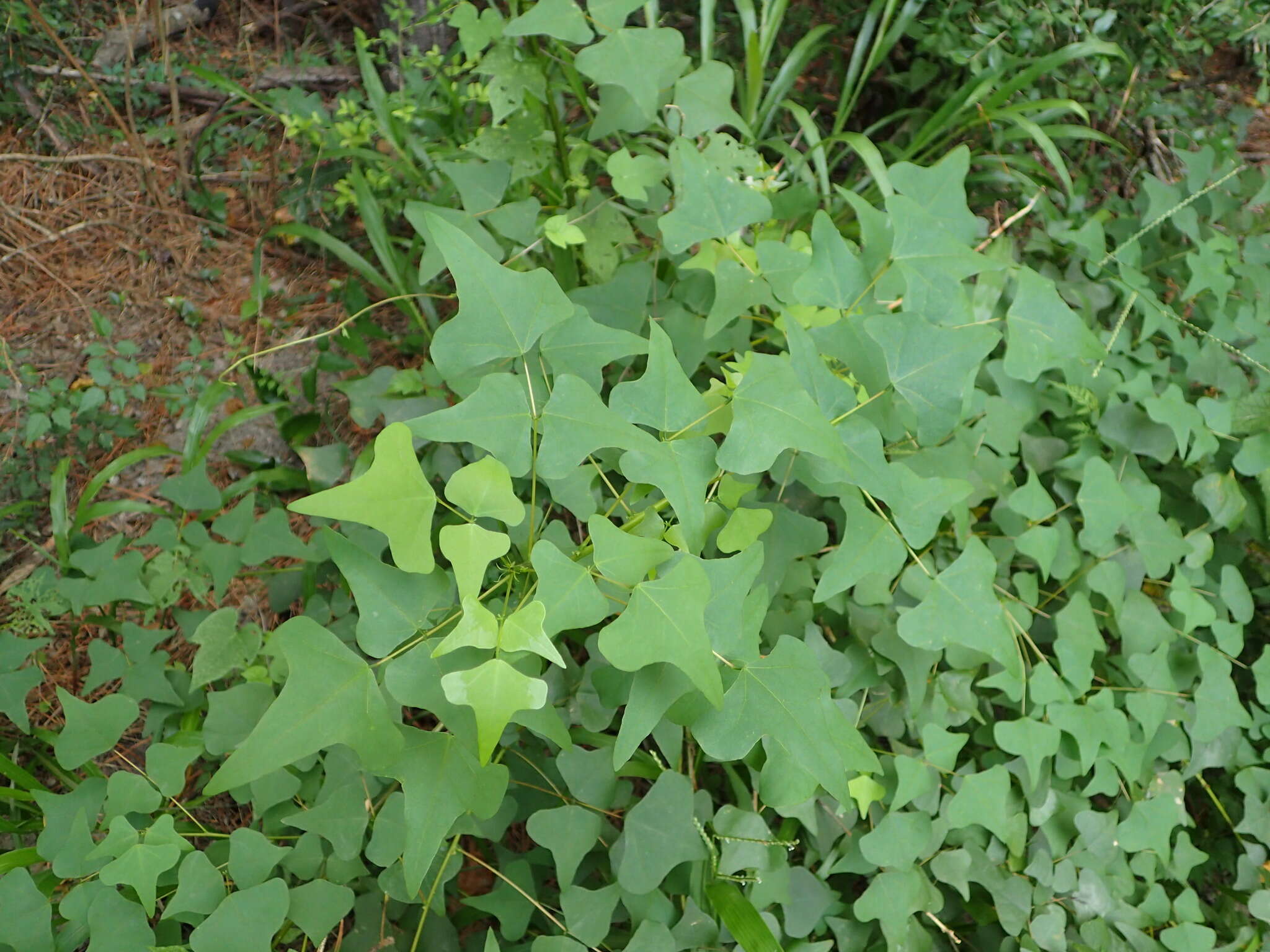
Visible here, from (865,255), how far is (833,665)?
731 mm

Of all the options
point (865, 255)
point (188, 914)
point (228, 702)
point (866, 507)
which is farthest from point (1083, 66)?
point (188, 914)

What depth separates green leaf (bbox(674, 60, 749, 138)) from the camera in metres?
1.51

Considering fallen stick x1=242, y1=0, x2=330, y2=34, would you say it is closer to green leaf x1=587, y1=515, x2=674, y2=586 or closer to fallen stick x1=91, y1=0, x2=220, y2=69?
fallen stick x1=91, y1=0, x2=220, y2=69

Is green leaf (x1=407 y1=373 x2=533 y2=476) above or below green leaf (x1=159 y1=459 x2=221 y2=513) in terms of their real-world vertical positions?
above

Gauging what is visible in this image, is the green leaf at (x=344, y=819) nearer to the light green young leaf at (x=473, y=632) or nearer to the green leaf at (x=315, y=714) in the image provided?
the green leaf at (x=315, y=714)

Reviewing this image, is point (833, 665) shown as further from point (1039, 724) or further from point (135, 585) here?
point (135, 585)

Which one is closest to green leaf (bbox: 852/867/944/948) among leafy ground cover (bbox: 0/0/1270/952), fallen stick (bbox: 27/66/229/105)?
leafy ground cover (bbox: 0/0/1270/952)

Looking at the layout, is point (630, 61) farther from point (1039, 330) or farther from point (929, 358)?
point (1039, 330)

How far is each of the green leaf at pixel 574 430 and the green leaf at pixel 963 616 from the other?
608 millimetres

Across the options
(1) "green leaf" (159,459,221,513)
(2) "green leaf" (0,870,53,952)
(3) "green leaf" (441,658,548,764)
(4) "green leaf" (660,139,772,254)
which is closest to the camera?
(3) "green leaf" (441,658,548,764)

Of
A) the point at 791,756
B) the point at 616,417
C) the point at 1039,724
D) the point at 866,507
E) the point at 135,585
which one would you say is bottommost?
the point at 135,585

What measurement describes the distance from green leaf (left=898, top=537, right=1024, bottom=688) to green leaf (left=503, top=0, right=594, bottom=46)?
0.98 metres

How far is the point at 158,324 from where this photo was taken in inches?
86.4

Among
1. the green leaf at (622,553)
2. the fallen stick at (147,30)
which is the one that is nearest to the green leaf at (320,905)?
the green leaf at (622,553)
